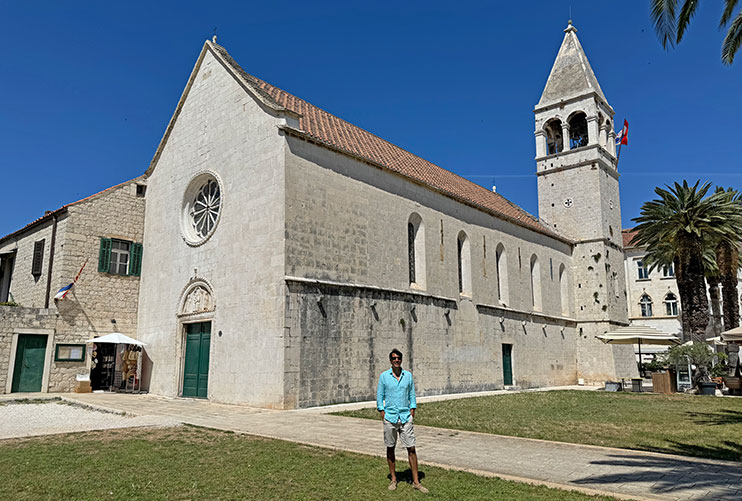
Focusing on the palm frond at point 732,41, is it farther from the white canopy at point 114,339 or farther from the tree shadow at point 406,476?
the white canopy at point 114,339

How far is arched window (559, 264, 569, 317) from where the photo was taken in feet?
118

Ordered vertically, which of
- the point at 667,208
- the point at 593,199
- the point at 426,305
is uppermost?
the point at 593,199

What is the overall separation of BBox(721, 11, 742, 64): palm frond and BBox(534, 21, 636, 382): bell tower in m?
23.0

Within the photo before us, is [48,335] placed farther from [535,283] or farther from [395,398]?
[535,283]

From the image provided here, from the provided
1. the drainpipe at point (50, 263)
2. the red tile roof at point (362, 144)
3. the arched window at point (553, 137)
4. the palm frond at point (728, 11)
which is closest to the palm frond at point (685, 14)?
the palm frond at point (728, 11)

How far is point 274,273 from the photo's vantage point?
58.5 feet

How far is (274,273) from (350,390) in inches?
193

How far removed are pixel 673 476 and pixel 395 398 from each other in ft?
13.2

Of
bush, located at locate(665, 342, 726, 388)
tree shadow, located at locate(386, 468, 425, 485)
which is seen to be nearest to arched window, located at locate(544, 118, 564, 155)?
bush, located at locate(665, 342, 726, 388)

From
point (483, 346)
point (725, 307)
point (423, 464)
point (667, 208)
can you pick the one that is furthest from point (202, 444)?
point (725, 307)

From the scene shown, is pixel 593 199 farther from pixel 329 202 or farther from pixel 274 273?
pixel 274 273

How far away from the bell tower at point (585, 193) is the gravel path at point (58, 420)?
29.0 m

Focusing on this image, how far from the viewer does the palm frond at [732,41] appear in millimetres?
13609

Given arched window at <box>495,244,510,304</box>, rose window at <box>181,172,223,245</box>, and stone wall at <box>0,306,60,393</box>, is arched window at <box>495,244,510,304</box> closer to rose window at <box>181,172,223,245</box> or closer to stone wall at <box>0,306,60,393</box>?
rose window at <box>181,172,223,245</box>
